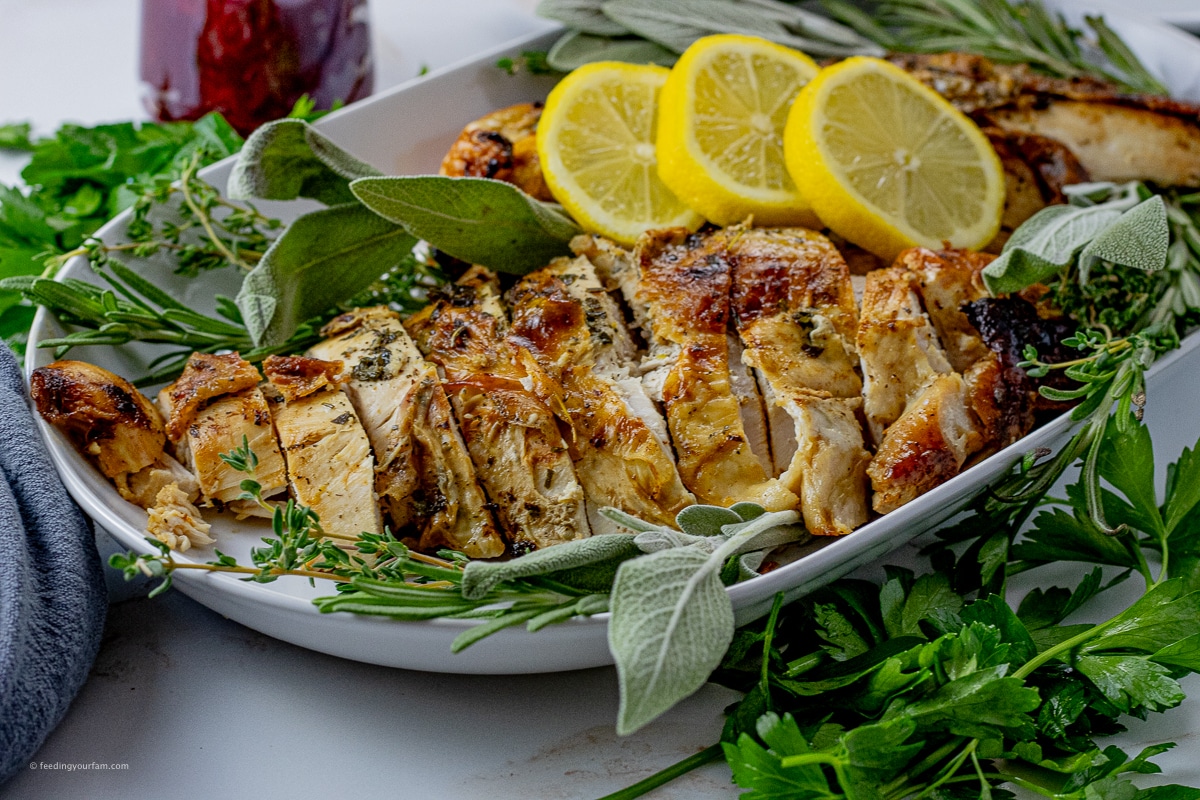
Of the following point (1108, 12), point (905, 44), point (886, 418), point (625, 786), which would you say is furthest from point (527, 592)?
point (1108, 12)

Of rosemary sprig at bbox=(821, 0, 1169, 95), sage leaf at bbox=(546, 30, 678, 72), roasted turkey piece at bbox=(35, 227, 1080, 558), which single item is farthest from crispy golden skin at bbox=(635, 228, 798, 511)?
rosemary sprig at bbox=(821, 0, 1169, 95)

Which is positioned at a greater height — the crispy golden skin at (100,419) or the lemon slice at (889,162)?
the lemon slice at (889,162)

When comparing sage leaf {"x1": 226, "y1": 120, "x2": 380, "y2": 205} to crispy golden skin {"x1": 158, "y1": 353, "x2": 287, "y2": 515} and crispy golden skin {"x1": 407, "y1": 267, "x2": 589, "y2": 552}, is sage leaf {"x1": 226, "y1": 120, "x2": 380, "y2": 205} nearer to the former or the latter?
crispy golden skin {"x1": 158, "y1": 353, "x2": 287, "y2": 515}

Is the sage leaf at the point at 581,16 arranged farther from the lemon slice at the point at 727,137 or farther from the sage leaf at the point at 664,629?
the sage leaf at the point at 664,629

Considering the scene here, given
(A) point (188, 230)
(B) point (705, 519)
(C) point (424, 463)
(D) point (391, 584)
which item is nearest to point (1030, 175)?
(B) point (705, 519)

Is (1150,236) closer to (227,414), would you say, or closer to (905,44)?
(905,44)

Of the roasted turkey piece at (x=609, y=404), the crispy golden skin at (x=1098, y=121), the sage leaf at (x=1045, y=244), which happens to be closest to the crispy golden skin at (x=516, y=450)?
the roasted turkey piece at (x=609, y=404)

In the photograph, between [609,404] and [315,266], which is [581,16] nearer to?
[315,266]

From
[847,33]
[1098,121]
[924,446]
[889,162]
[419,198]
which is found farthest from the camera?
[847,33]
